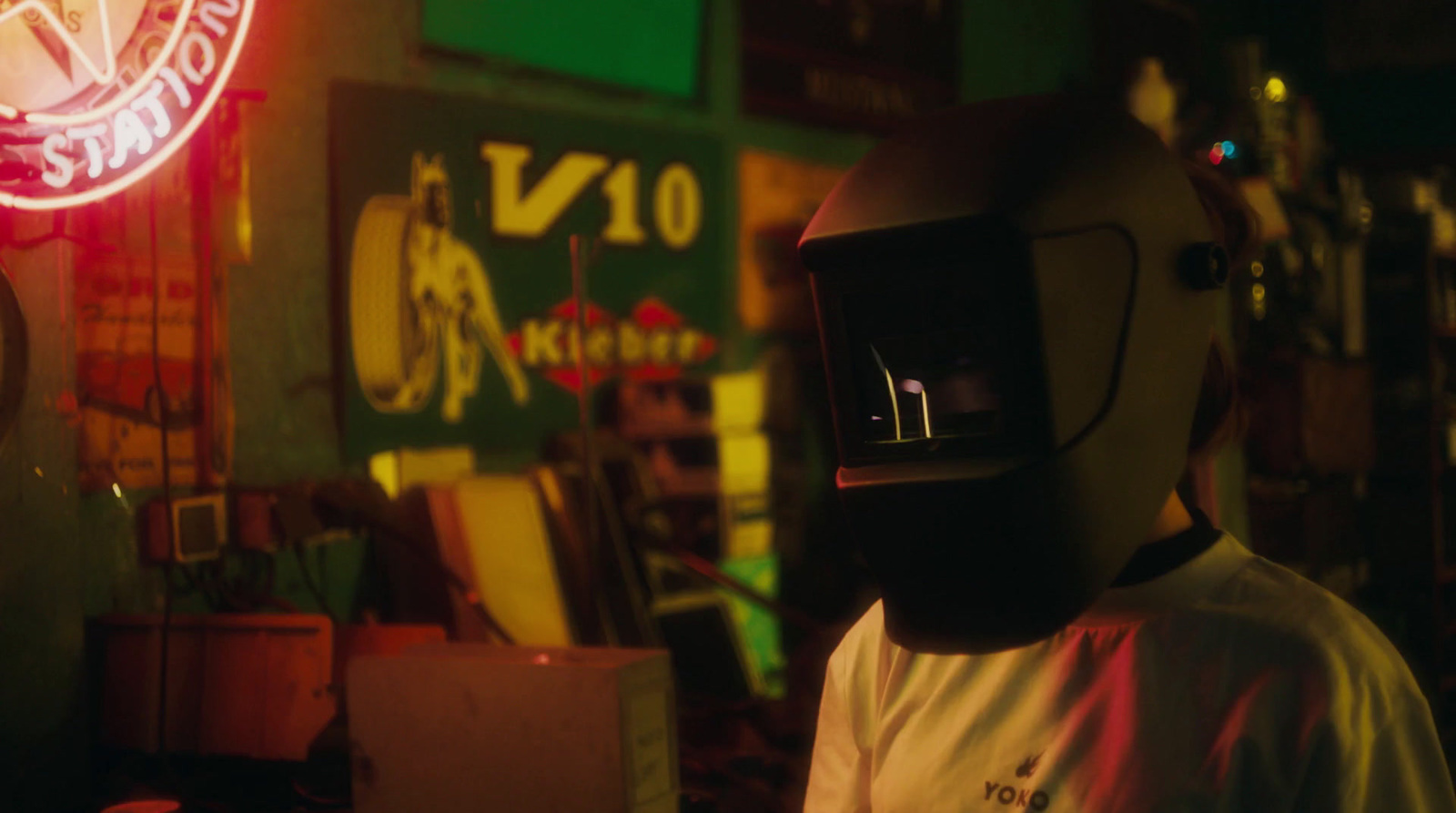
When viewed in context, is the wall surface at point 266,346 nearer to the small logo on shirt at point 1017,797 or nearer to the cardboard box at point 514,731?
the cardboard box at point 514,731

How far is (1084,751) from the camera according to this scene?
3.62 ft

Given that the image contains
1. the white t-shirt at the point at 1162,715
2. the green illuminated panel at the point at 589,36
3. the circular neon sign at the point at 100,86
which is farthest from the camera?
the green illuminated panel at the point at 589,36

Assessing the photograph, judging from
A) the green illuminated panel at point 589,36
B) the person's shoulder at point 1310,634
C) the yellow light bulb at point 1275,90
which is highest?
the yellow light bulb at point 1275,90

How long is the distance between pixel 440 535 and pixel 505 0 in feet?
4.95

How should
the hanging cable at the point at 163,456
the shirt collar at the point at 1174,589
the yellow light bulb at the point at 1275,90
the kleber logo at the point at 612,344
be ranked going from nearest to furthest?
the shirt collar at the point at 1174,589 < the hanging cable at the point at 163,456 < the kleber logo at the point at 612,344 < the yellow light bulb at the point at 1275,90

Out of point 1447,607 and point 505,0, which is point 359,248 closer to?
point 505,0

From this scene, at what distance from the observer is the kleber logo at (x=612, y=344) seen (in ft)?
11.8

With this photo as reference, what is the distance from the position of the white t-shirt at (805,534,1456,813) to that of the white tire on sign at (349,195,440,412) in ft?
7.09

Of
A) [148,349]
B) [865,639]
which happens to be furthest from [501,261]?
[865,639]

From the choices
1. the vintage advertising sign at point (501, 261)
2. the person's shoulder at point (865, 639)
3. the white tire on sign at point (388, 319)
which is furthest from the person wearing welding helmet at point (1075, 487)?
the white tire on sign at point (388, 319)

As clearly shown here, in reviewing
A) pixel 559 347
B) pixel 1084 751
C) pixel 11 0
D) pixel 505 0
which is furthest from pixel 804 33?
pixel 1084 751

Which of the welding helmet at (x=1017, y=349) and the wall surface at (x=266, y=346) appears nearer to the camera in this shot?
the welding helmet at (x=1017, y=349)

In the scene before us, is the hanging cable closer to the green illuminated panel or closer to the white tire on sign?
the white tire on sign

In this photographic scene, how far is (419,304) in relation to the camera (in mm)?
3305
